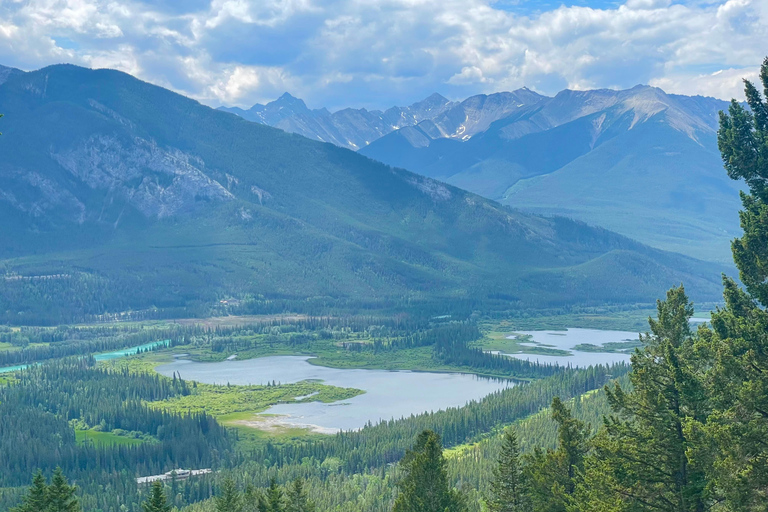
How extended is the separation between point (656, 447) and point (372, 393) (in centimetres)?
14040

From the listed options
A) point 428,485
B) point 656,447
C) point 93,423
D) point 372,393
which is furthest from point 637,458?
point 372,393

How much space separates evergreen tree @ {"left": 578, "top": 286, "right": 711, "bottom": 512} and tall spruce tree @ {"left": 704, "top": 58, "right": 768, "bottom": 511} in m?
1.54

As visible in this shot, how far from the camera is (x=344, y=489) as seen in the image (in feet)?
315

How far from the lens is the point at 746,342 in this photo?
102 feet

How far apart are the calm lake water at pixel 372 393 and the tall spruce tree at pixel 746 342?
109897 millimetres

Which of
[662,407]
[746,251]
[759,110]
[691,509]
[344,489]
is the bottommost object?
[344,489]

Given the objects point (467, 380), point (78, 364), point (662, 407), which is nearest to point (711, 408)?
point (662, 407)

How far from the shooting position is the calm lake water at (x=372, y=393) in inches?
5827

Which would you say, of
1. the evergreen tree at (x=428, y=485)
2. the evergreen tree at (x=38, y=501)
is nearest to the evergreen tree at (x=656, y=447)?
the evergreen tree at (x=428, y=485)

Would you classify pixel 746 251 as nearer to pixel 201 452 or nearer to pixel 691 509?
pixel 691 509

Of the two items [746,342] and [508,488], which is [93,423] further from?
[746,342]

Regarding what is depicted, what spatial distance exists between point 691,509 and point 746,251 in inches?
384

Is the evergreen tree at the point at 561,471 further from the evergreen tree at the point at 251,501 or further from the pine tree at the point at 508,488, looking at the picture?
the evergreen tree at the point at 251,501

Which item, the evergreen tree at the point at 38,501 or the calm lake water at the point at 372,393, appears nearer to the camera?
the evergreen tree at the point at 38,501
